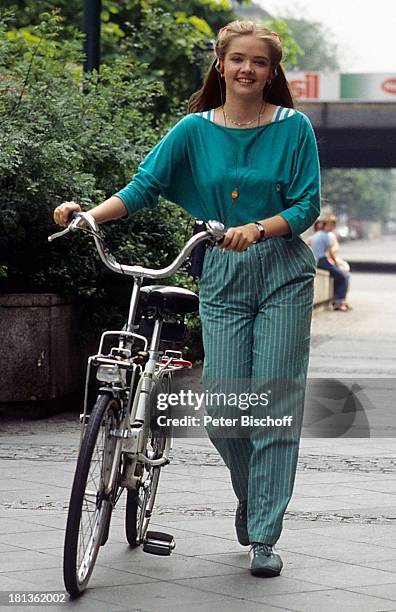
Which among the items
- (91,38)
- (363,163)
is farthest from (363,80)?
(91,38)

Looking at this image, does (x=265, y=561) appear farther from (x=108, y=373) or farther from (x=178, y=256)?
(x=178, y=256)

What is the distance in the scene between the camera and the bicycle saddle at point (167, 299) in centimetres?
538

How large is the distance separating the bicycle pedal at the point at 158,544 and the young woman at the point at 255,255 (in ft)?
0.95

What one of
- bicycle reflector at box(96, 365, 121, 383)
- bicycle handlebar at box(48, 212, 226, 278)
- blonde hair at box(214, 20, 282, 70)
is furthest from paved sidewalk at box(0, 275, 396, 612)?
blonde hair at box(214, 20, 282, 70)

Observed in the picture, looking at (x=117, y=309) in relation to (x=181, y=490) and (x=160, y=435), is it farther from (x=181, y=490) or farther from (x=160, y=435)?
(x=160, y=435)

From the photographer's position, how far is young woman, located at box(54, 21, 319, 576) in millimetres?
5359

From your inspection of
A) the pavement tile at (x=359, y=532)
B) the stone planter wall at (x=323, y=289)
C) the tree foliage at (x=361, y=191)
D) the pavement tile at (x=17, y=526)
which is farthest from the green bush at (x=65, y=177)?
the tree foliage at (x=361, y=191)

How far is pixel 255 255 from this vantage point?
5418mm

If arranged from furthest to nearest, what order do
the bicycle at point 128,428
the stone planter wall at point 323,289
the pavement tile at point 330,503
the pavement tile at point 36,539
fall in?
1. the stone planter wall at point 323,289
2. the pavement tile at point 330,503
3. the pavement tile at point 36,539
4. the bicycle at point 128,428

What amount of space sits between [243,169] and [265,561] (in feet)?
4.48

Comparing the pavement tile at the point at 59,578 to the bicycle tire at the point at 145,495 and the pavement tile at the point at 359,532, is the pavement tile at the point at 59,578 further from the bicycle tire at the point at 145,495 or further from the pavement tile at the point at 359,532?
the pavement tile at the point at 359,532

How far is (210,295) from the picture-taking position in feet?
18.0

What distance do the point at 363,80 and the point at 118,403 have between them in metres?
51.8

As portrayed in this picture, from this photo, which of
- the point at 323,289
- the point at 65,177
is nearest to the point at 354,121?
the point at 323,289
